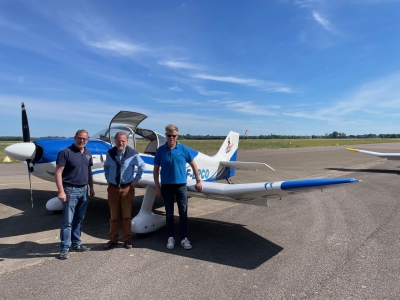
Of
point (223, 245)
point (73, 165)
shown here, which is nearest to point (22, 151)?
point (73, 165)

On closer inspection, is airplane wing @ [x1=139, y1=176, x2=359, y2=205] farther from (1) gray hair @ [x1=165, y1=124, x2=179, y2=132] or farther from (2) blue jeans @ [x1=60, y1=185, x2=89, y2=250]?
(2) blue jeans @ [x1=60, y1=185, x2=89, y2=250]

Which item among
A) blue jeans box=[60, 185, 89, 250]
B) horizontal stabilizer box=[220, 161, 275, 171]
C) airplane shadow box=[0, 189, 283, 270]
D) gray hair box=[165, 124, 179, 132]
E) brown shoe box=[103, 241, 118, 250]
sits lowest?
airplane shadow box=[0, 189, 283, 270]

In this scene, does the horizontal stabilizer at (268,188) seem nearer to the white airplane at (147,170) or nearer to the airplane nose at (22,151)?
the white airplane at (147,170)

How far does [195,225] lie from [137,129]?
250 centimetres

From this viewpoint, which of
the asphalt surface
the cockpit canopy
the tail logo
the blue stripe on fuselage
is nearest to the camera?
the asphalt surface

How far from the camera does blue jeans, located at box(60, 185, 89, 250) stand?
12.3ft

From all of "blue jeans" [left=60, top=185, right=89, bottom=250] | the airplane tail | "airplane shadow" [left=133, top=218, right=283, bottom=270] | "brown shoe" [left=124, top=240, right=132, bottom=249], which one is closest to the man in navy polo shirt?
"blue jeans" [left=60, top=185, right=89, bottom=250]

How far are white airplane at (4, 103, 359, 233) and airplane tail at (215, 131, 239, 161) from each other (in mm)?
1093

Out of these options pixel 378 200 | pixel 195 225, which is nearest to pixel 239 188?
pixel 195 225

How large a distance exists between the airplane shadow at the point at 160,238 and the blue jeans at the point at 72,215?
30 cm

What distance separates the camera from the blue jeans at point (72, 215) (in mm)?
3736

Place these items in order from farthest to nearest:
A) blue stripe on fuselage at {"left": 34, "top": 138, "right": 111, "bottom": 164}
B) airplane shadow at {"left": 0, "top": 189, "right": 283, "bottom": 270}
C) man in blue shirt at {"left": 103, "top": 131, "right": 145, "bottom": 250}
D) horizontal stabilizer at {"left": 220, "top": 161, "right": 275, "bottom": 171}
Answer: horizontal stabilizer at {"left": 220, "top": 161, "right": 275, "bottom": 171}, blue stripe on fuselage at {"left": 34, "top": 138, "right": 111, "bottom": 164}, man in blue shirt at {"left": 103, "top": 131, "right": 145, "bottom": 250}, airplane shadow at {"left": 0, "top": 189, "right": 283, "bottom": 270}

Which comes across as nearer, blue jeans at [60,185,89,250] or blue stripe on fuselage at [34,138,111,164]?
blue jeans at [60,185,89,250]

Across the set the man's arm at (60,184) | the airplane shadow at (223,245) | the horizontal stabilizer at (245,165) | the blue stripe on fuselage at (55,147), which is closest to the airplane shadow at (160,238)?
the airplane shadow at (223,245)
